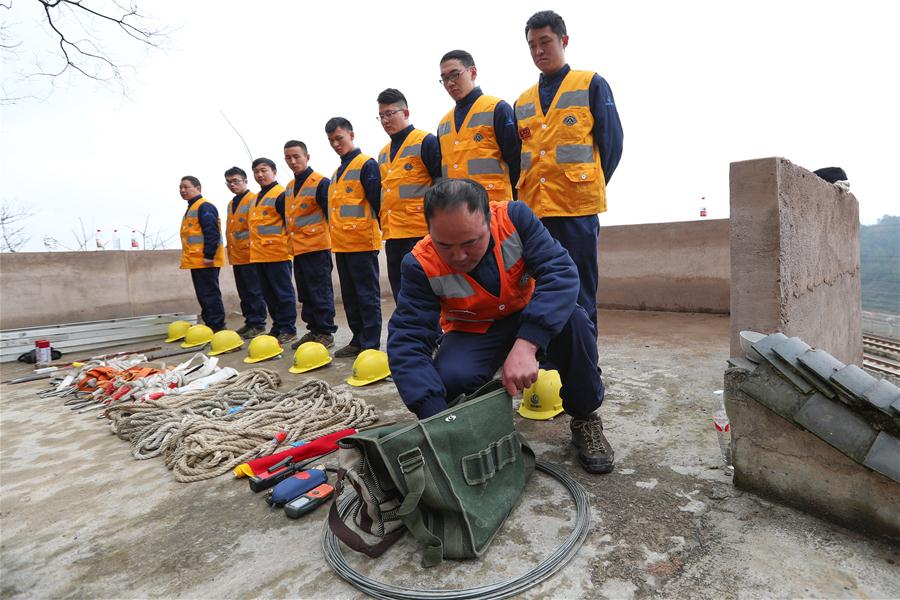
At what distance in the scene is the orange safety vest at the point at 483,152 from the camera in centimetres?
315

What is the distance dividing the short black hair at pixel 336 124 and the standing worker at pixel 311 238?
19.6 inches

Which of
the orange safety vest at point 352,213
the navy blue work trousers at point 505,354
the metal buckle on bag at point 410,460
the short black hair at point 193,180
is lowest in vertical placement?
the metal buckle on bag at point 410,460

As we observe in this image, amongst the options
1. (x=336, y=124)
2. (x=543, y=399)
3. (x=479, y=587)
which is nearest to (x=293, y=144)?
(x=336, y=124)

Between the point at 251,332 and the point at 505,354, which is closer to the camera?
the point at 505,354

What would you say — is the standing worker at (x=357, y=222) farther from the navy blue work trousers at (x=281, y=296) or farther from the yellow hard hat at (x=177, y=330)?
the yellow hard hat at (x=177, y=330)

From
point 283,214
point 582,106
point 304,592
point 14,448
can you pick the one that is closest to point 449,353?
point 304,592

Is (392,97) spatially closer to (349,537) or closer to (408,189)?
(408,189)

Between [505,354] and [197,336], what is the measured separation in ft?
15.5

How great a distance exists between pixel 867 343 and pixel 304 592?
7.66 metres

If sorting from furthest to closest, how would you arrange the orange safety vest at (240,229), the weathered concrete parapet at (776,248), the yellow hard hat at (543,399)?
the orange safety vest at (240,229) < the yellow hard hat at (543,399) < the weathered concrete parapet at (776,248)

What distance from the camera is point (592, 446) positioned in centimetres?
192

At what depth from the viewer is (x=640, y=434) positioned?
2189 millimetres

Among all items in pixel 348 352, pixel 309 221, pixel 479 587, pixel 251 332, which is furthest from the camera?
pixel 251 332

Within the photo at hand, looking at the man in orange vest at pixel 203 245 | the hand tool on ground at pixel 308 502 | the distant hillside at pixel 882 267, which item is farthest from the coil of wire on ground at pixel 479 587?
the distant hillside at pixel 882 267
